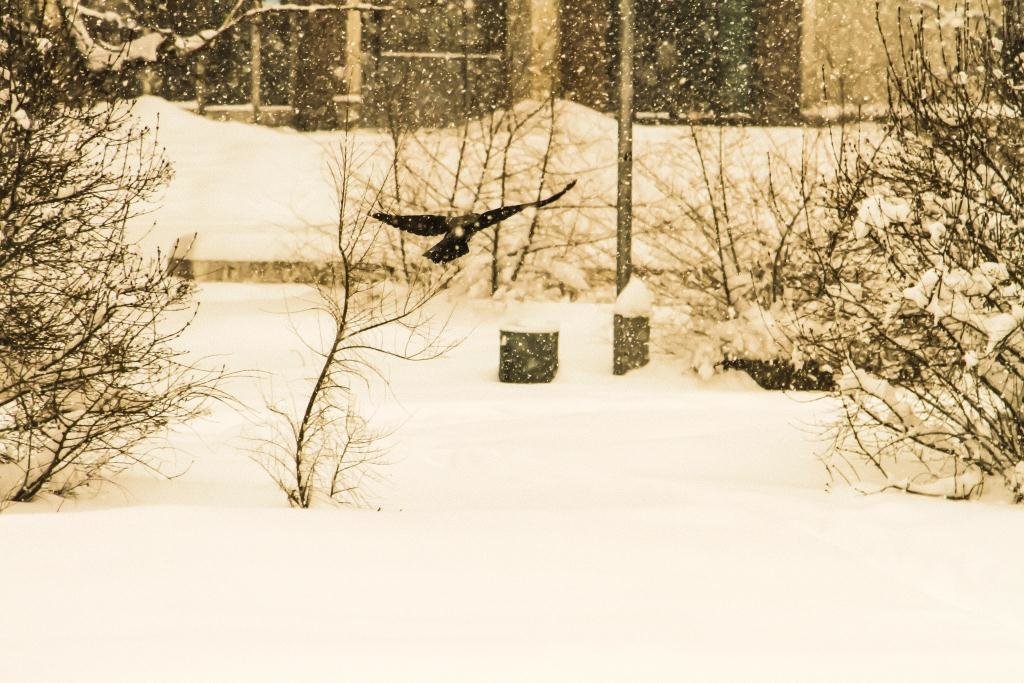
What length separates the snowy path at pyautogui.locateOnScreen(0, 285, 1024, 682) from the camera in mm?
5180

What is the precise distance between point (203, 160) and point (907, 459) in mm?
15434

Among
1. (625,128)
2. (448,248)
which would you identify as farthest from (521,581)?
(625,128)

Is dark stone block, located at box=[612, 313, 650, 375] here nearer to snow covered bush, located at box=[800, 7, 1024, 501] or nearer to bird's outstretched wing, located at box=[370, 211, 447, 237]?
bird's outstretched wing, located at box=[370, 211, 447, 237]

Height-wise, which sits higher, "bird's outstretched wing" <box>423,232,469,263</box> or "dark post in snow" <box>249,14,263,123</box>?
"dark post in snow" <box>249,14,263,123</box>

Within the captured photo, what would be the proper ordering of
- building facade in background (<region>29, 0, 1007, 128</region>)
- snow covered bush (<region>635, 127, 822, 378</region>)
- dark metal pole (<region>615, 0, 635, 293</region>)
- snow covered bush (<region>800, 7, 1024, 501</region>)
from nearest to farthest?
snow covered bush (<region>800, 7, 1024, 501</region>)
dark metal pole (<region>615, 0, 635, 293</region>)
snow covered bush (<region>635, 127, 822, 378</region>)
building facade in background (<region>29, 0, 1007, 128</region>)

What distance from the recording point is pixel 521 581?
251 inches

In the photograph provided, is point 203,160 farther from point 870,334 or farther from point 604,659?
point 604,659

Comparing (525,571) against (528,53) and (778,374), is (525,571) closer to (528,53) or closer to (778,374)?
(778,374)

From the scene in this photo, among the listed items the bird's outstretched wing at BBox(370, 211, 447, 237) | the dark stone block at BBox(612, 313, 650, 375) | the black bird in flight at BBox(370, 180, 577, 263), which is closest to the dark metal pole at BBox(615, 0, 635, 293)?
the dark stone block at BBox(612, 313, 650, 375)

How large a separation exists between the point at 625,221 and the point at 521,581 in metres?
7.94

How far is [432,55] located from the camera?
24312 mm

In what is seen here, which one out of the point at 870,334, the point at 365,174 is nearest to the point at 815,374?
the point at 870,334

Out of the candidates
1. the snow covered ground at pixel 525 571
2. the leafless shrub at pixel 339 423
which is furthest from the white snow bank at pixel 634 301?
the leafless shrub at pixel 339 423

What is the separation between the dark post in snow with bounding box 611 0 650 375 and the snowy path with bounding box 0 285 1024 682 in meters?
3.57
